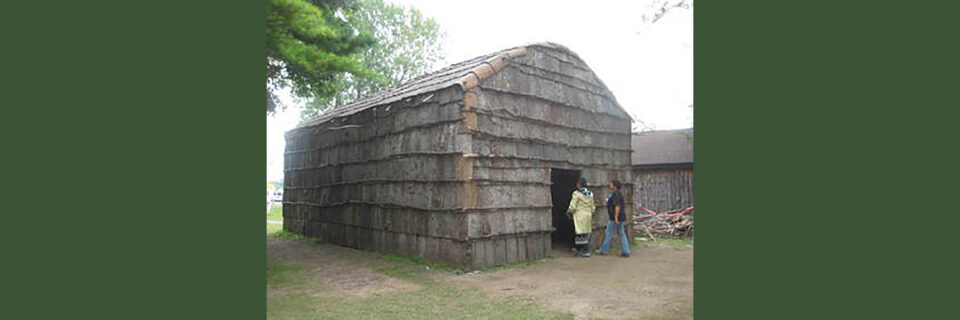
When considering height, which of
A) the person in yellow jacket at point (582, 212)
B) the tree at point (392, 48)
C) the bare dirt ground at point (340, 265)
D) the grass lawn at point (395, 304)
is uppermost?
the tree at point (392, 48)

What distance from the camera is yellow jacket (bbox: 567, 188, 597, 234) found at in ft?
37.5

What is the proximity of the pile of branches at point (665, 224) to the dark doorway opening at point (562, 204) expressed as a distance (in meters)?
3.59

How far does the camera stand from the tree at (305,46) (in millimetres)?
7395

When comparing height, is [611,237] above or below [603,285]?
above

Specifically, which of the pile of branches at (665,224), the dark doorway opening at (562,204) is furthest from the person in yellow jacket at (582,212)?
the pile of branches at (665,224)

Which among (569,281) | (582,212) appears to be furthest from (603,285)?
(582,212)

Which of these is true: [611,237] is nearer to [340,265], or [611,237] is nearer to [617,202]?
[617,202]

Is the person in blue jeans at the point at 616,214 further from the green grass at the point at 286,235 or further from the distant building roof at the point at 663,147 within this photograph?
the green grass at the point at 286,235

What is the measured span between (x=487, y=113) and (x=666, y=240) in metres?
8.66

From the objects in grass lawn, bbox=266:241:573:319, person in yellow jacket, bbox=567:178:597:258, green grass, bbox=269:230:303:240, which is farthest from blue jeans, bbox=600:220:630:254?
green grass, bbox=269:230:303:240

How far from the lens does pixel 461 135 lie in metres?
9.82

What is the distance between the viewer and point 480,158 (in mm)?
10086

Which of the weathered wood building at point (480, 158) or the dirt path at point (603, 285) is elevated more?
the weathered wood building at point (480, 158)

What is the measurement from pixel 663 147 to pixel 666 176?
2.00 m
